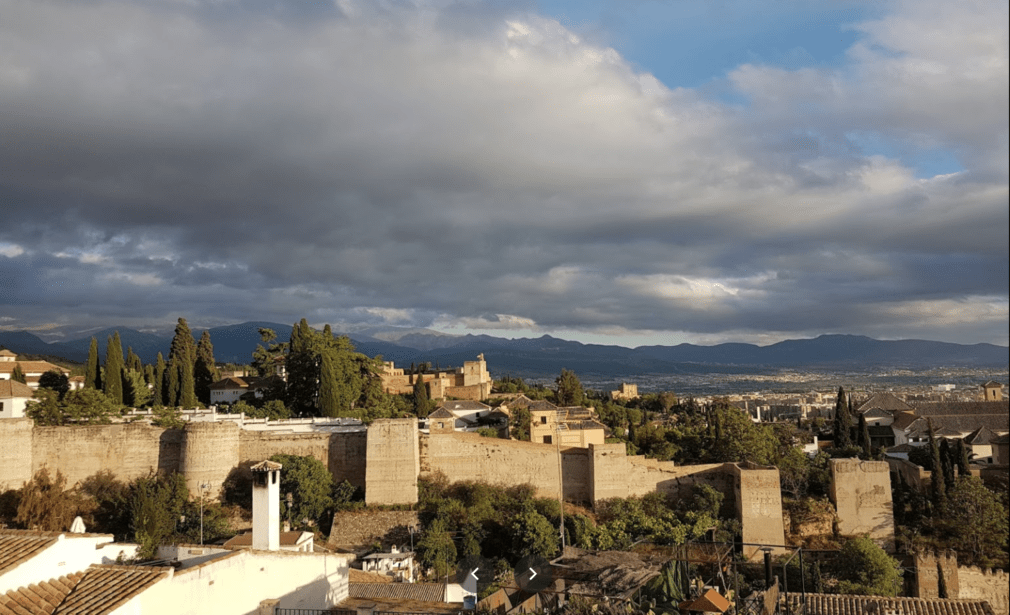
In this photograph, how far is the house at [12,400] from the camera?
26.1 meters

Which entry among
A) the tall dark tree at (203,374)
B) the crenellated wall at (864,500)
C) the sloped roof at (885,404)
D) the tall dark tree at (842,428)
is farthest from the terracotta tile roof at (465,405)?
the sloped roof at (885,404)

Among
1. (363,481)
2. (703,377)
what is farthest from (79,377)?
(703,377)

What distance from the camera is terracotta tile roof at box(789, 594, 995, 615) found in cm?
1488

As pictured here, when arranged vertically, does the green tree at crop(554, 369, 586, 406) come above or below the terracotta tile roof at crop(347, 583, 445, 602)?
above

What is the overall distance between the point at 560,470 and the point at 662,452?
28.3 ft

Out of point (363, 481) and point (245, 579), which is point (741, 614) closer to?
point (245, 579)

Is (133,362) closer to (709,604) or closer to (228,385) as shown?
(228,385)

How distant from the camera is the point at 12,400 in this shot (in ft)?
86.1

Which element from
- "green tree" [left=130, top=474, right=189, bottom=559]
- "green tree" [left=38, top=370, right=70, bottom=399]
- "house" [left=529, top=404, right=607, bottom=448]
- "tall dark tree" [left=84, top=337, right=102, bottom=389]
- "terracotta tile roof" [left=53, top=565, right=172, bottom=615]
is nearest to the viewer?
"terracotta tile roof" [left=53, top=565, right=172, bottom=615]

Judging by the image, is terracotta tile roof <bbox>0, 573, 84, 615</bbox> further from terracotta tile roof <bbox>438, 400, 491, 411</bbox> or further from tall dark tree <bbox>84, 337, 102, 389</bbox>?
terracotta tile roof <bbox>438, 400, 491, 411</bbox>

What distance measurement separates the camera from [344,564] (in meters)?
12.1

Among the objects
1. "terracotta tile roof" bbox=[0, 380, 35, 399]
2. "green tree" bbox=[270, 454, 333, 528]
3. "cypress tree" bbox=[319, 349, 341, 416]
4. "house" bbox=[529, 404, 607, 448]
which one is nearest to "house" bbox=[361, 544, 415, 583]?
"green tree" bbox=[270, 454, 333, 528]

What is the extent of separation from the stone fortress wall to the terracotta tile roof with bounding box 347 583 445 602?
9.28 m

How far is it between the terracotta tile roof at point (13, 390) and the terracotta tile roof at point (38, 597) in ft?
74.1
